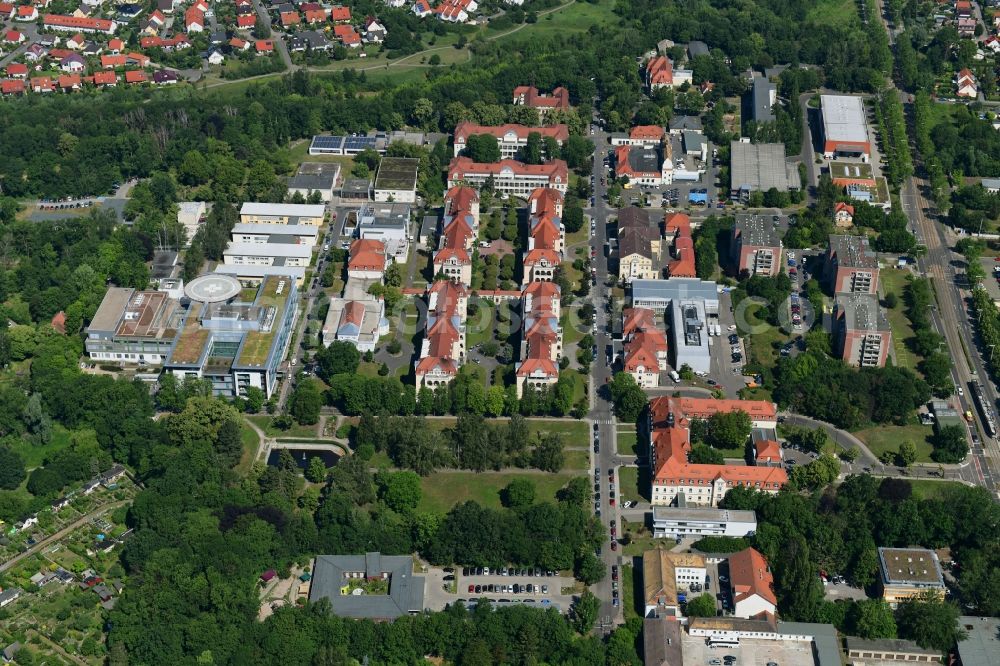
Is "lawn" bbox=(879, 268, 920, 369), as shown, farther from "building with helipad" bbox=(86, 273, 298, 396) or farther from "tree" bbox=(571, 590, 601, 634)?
"building with helipad" bbox=(86, 273, 298, 396)

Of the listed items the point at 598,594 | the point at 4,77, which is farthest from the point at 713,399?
the point at 4,77

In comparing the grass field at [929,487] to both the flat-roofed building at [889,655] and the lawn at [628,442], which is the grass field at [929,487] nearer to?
the flat-roofed building at [889,655]

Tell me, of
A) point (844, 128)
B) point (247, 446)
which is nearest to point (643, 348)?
point (247, 446)

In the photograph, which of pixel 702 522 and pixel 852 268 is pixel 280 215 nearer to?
pixel 852 268

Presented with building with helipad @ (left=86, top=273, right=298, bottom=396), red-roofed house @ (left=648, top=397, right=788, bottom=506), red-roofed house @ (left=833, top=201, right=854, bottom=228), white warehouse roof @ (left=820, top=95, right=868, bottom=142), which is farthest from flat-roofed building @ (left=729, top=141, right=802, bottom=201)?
building with helipad @ (left=86, top=273, right=298, bottom=396)

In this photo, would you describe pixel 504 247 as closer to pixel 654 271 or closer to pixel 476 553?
pixel 654 271
